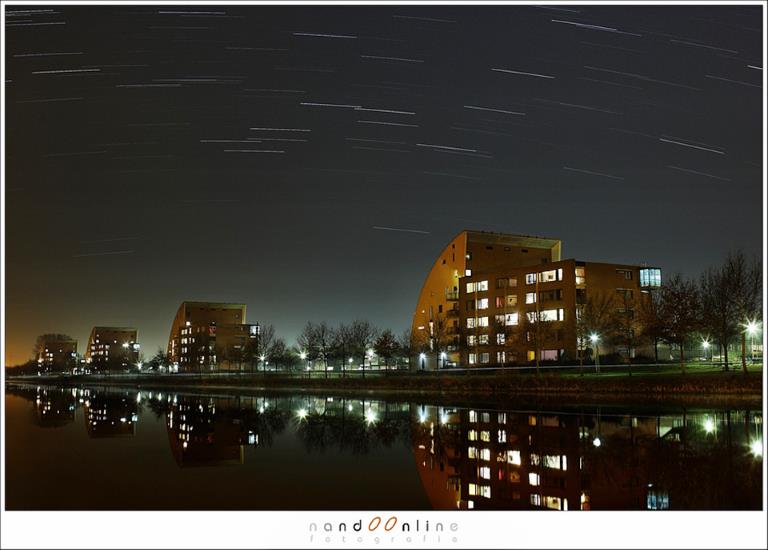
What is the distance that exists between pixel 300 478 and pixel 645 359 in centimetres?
6613

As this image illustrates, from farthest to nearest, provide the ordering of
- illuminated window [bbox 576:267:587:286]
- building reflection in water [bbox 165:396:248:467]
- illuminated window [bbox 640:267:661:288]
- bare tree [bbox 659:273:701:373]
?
illuminated window [bbox 640:267:661:288]
illuminated window [bbox 576:267:587:286]
bare tree [bbox 659:273:701:373]
building reflection in water [bbox 165:396:248:467]

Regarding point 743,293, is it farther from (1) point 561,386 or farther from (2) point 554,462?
(2) point 554,462

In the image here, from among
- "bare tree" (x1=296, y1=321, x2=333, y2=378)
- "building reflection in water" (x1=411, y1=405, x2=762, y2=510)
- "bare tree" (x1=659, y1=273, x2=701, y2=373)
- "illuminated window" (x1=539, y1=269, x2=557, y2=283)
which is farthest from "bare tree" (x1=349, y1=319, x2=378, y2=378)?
"building reflection in water" (x1=411, y1=405, x2=762, y2=510)

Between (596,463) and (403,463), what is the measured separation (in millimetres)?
5486

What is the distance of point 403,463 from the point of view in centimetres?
1972

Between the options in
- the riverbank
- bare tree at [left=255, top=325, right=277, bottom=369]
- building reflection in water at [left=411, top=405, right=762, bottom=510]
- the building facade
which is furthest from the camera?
the building facade

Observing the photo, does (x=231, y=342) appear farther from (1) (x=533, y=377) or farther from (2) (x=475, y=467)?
(2) (x=475, y=467)

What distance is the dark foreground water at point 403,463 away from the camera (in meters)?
14.8

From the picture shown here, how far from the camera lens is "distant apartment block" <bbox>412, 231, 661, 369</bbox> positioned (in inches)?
2987

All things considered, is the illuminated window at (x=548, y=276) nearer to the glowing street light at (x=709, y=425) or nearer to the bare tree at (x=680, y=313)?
the bare tree at (x=680, y=313)

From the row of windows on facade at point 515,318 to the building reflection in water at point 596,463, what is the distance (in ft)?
143

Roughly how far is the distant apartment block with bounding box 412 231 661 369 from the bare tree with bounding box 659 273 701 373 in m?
13.4

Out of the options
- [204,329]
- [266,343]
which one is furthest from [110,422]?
[204,329]

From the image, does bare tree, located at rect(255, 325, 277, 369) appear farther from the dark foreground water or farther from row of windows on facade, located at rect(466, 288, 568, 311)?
the dark foreground water
